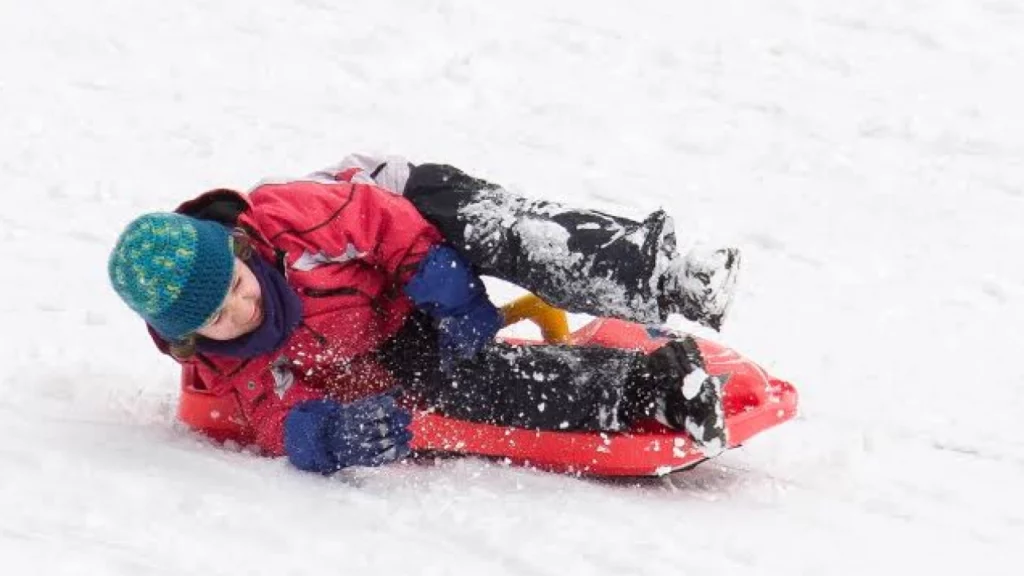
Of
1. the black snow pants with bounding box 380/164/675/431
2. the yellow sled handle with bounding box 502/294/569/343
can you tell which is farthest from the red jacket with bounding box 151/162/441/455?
the yellow sled handle with bounding box 502/294/569/343

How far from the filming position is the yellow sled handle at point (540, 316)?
349 centimetres

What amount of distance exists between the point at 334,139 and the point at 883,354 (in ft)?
8.21

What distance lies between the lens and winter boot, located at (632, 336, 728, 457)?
2.91 metres

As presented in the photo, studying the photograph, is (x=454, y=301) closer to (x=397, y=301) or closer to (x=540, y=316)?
(x=397, y=301)

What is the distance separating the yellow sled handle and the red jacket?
1.40 feet

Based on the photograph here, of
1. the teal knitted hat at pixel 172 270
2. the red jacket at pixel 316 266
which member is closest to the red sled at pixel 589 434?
the red jacket at pixel 316 266

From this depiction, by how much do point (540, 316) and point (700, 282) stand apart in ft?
3.04

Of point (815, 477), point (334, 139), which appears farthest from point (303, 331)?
point (334, 139)

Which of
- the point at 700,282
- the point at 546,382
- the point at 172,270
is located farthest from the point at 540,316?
the point at 172,270

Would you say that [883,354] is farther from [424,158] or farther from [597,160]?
[424,158]

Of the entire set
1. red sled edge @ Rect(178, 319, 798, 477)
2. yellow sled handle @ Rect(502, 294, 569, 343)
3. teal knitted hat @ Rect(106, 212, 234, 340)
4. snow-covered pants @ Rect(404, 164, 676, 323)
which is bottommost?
red sled edge @ Rect(178, 319, 798, 477)

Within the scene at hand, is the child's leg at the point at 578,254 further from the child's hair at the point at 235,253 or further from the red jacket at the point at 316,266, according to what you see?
the child's hair at the point at 235,253

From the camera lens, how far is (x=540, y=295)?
3.00 metres

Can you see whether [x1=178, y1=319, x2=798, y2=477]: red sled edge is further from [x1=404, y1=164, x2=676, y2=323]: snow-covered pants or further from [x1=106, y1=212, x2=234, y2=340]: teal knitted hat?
[x1=106, y1=212, x2=234, y2=340]: teal knitted hat
